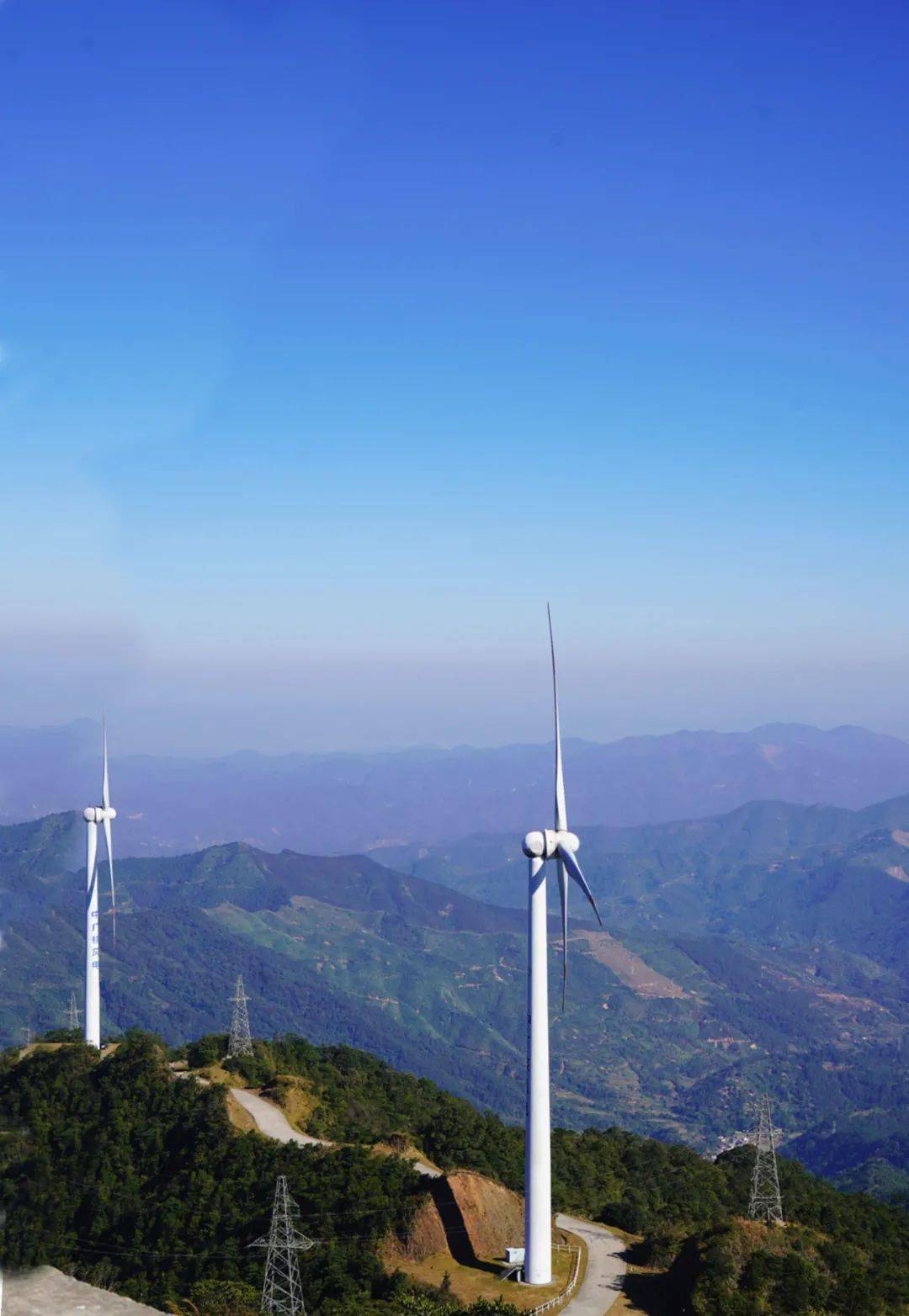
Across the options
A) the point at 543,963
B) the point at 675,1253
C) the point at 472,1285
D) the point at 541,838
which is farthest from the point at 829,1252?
the point at 541,838

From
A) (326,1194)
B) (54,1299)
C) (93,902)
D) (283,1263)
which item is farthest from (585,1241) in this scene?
(93,902)

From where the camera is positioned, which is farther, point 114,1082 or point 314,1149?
point 114,1082

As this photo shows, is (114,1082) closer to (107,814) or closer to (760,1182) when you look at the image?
(107,814)

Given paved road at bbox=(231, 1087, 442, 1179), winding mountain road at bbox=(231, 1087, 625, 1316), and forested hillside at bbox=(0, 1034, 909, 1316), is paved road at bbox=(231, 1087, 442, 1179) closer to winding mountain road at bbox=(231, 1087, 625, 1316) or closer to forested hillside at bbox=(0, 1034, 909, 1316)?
winding mountain road at bbox=(231, 1087, 625, 1316)

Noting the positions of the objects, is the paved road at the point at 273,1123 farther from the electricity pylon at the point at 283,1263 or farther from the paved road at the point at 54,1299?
the paved road at the point at 54,1299

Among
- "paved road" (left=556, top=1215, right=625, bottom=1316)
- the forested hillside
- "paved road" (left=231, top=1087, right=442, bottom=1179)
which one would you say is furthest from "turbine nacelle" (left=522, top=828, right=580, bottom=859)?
"paved road" (left=231, top=1087, right=442, bottom=1179)

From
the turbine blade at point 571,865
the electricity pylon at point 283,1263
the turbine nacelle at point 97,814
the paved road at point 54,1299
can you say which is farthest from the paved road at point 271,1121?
the paved road at point 54,1299

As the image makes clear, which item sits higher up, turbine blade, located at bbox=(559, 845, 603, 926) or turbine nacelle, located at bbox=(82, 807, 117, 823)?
turbine blade, located at bbox=(559, 845, 603, 926)
